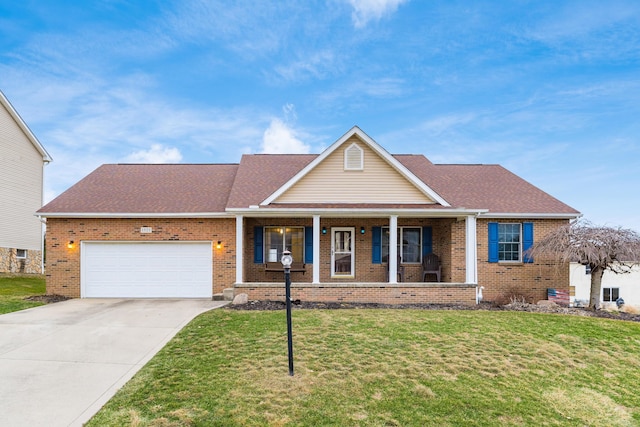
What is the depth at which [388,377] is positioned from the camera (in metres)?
5.13

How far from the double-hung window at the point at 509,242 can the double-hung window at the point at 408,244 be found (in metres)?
2.74

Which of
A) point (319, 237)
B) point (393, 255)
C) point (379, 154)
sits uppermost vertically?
point (379, 154)

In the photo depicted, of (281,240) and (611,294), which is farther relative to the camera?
(611,294)

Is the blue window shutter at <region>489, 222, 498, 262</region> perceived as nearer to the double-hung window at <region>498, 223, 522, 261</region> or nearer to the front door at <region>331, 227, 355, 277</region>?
the double-hung window at <region>498, 223, 522, 261</region>

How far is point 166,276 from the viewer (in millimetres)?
12266

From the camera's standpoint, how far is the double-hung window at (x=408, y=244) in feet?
43.0

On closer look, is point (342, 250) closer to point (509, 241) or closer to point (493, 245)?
point (493, 245)

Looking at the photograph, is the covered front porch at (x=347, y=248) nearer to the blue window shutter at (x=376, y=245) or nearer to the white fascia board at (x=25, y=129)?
the blue window shutter at (x=376, y=245)

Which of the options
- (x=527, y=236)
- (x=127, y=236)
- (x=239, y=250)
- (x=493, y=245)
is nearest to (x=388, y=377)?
(x=239, y=250)

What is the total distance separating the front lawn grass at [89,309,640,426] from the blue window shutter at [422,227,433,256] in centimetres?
499

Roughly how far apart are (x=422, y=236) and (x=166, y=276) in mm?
9238

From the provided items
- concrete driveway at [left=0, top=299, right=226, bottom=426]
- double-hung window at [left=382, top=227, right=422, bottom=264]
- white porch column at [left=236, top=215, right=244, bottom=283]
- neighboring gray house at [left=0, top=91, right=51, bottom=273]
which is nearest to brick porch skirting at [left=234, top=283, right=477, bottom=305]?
white porch column at [left=236, top=215, right=244, bottom=283]

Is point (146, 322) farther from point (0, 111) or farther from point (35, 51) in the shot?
point (35, 51)

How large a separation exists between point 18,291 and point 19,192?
288 inches
